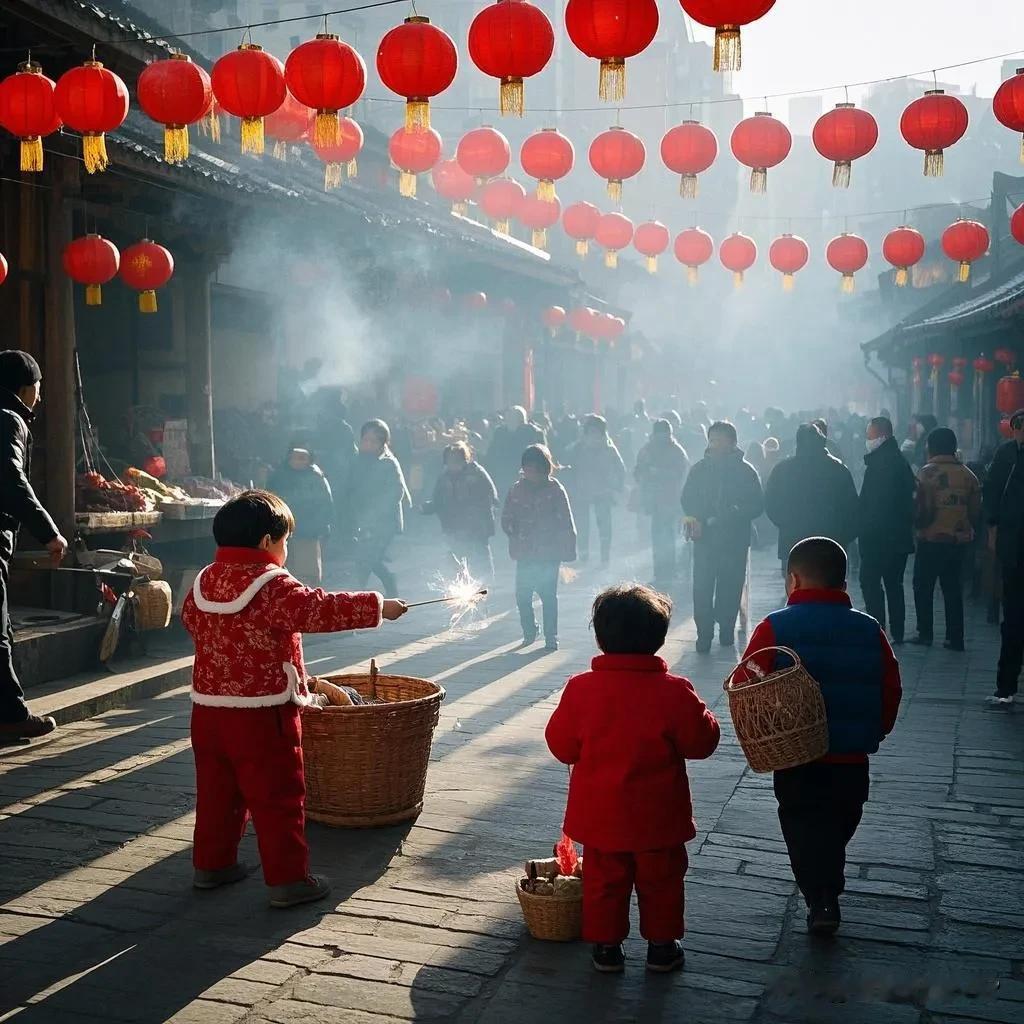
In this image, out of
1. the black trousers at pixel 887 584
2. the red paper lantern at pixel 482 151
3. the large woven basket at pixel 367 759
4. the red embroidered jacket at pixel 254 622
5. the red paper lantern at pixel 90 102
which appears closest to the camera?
the red embroidered jacket at pixel 254 622

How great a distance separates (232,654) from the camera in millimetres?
4543

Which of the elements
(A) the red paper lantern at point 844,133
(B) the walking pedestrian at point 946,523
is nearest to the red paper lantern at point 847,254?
(B) the walking pedestrian at point 946,523

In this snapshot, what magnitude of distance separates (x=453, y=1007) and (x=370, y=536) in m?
8.32

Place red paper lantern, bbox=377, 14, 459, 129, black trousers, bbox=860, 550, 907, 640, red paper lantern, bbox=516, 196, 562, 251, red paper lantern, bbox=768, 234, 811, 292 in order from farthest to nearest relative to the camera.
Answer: red paper lantern, bbox=768, 234, 811, 292
red paper lantern, bbox=516, 196, 562, 251
black trousers, bbox=860, 550, 907, 640
red paper lantern, bbox=377, 14, 459, 129

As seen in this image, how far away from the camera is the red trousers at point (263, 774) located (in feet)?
14.9

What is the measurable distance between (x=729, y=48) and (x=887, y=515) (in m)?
5.26

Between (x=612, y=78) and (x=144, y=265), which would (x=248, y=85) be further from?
(x=144, y=265)

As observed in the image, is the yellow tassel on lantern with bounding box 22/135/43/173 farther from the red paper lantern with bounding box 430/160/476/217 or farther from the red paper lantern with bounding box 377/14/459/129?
the red paper lantern with bounding box 430/160/476/217

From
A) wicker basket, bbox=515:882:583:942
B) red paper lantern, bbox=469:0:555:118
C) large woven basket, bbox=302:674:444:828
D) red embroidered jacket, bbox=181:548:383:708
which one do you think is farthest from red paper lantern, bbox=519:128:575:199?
wicker basket, bbox=515:882:583:942

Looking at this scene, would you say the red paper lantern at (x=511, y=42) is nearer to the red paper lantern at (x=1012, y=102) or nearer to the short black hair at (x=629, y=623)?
the red paper lantern at (x=1012, y=102)

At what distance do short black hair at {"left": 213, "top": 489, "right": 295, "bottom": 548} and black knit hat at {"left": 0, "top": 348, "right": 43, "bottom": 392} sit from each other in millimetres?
3040

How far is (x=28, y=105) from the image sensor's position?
26.1 ft

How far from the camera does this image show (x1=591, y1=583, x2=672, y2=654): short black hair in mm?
4016

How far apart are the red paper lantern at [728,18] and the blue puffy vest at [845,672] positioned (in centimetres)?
317
